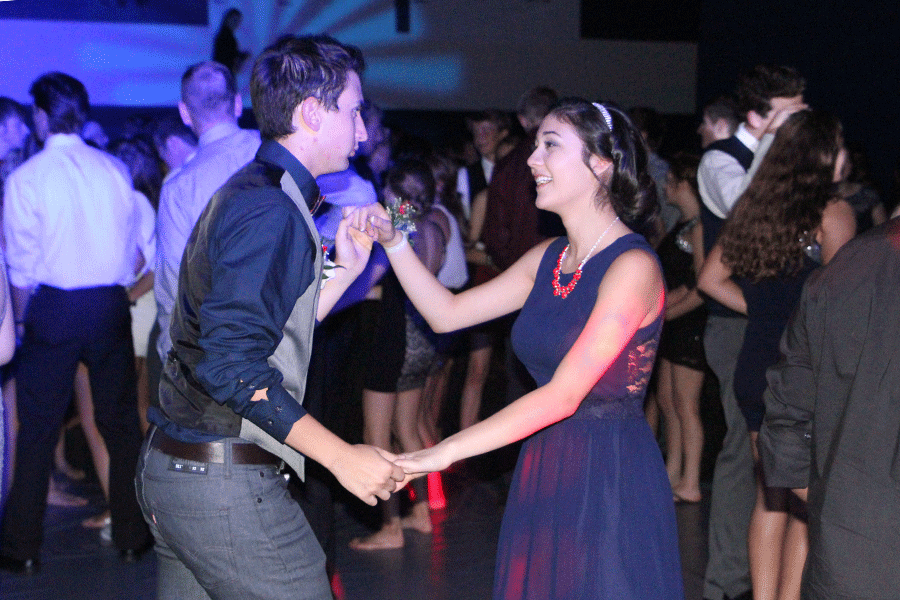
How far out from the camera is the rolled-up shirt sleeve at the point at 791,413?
183cm

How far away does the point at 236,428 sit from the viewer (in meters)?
1.80

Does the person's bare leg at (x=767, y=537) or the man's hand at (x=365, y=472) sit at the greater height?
the man's hand at (x=365, y=472)


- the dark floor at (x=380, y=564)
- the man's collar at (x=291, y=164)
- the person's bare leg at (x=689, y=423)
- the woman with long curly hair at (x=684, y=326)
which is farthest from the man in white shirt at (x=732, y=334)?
the man's collar at (x=291, y=164)

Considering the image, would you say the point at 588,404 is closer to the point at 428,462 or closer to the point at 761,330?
the point at 428,462

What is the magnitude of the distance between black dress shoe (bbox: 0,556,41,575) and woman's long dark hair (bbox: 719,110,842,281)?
2.92 m

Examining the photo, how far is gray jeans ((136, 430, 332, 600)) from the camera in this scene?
1778mm

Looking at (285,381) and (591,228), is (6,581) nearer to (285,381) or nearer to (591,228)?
(285,381)

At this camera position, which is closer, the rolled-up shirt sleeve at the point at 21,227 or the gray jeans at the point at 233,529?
the gray jeans at the point at 233,529

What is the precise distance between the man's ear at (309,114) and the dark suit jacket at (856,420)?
103 cm

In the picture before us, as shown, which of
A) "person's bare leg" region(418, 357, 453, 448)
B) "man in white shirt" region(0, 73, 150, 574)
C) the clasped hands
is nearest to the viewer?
the clasped hands

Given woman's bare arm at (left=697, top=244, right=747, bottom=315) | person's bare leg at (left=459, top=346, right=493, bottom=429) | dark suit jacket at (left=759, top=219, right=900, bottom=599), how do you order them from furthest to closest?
person's bare leg at (left=459, top=346, right=493, bottom=429) < woman's bare arm at (left=697, top=244, right=747, bottom=315) < dark suit jacket at (left=759, top=219, right=900, bottom=599)

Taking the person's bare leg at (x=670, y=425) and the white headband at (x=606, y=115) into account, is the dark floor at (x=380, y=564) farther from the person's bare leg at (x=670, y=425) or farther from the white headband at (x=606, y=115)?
the white headband at (x=606, y=115)

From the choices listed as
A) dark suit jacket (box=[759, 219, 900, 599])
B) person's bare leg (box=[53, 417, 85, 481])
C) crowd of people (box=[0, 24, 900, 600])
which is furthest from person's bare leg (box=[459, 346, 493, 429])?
dark suit jacket (box=[759, 219, 900, 599])

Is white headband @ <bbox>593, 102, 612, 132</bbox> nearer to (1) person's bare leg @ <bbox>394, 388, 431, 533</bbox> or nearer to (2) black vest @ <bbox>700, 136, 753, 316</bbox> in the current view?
(2) black vest @ <bbox>700, 136, 753, 316</bbox>
